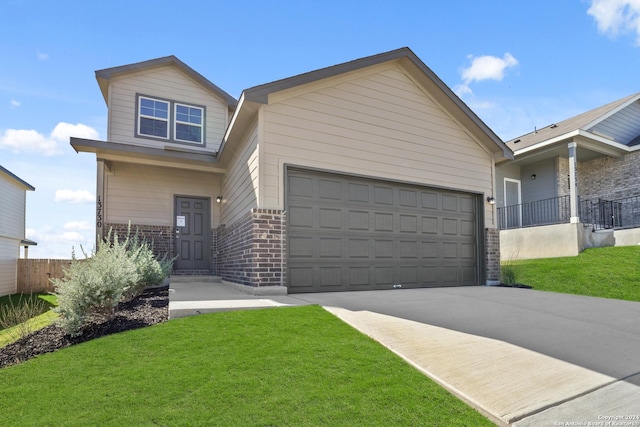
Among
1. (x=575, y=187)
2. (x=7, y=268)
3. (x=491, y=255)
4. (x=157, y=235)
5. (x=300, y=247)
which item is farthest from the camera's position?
(x=7, y=268)

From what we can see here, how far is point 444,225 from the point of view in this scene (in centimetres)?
988

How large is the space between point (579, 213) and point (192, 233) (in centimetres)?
1466

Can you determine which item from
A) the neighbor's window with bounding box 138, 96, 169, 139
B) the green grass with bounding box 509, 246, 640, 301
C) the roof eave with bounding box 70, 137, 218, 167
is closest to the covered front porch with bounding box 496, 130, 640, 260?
the green grass with bounding box 509, 246, 640, 301

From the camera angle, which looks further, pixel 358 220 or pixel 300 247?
pixel 358 220

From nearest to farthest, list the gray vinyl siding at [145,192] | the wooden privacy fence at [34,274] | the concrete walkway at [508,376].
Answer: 1. the concrete walkway at [508,376]
2. the gray vinyl siding at [145,192]
3. the wooden privacy fence at [34,274]

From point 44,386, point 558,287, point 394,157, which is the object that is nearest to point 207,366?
point 44,386

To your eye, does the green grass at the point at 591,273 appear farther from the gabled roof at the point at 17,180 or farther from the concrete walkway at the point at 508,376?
the gabled roof at the point at 17,180

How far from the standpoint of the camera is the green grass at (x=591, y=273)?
9586 mm

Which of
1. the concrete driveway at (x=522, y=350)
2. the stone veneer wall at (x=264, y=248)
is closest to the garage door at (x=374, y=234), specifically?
the stone veneer wall at (x=264, y=248)

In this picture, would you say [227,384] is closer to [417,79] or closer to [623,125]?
[417,79]

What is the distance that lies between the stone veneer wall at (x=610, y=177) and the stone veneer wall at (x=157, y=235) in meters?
16.9

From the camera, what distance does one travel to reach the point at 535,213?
1611 cm

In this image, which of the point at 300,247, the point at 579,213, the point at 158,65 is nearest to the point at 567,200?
the point at 579,213

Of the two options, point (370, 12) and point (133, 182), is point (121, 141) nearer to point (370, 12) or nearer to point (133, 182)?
point (133, 182)
